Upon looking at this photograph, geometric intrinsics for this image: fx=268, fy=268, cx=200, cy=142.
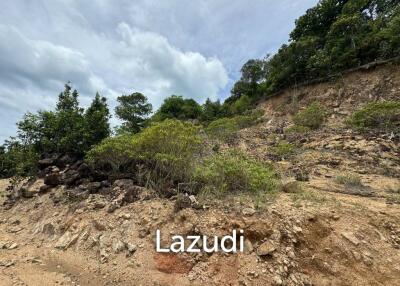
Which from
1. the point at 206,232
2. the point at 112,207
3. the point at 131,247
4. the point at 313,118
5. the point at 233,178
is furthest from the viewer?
the point at 313,118

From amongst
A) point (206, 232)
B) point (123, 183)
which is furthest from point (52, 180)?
point (206, 232)

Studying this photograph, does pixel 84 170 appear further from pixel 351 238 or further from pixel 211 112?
pixel 211 112

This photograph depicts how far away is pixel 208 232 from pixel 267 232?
1.12m

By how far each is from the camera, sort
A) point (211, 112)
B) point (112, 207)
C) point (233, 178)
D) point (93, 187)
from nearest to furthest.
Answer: point (112, 207) → point (233, 178) → point (93, 187) → point (211, 112)

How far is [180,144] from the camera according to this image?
307 inches

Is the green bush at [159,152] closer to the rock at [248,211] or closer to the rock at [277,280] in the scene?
the rock at [248,211]

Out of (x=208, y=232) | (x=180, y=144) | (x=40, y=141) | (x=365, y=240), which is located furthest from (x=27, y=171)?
(x=365, y=240)

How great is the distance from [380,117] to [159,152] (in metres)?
13.0

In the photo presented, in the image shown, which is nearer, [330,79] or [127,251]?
[127,251]

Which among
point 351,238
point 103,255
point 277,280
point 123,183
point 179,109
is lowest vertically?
point 277,280

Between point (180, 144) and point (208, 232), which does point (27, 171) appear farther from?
point (208, 232)

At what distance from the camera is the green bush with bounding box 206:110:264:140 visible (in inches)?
705

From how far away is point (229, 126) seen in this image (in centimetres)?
1975

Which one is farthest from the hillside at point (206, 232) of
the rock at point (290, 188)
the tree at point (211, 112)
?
the tree at point (211, 112)
